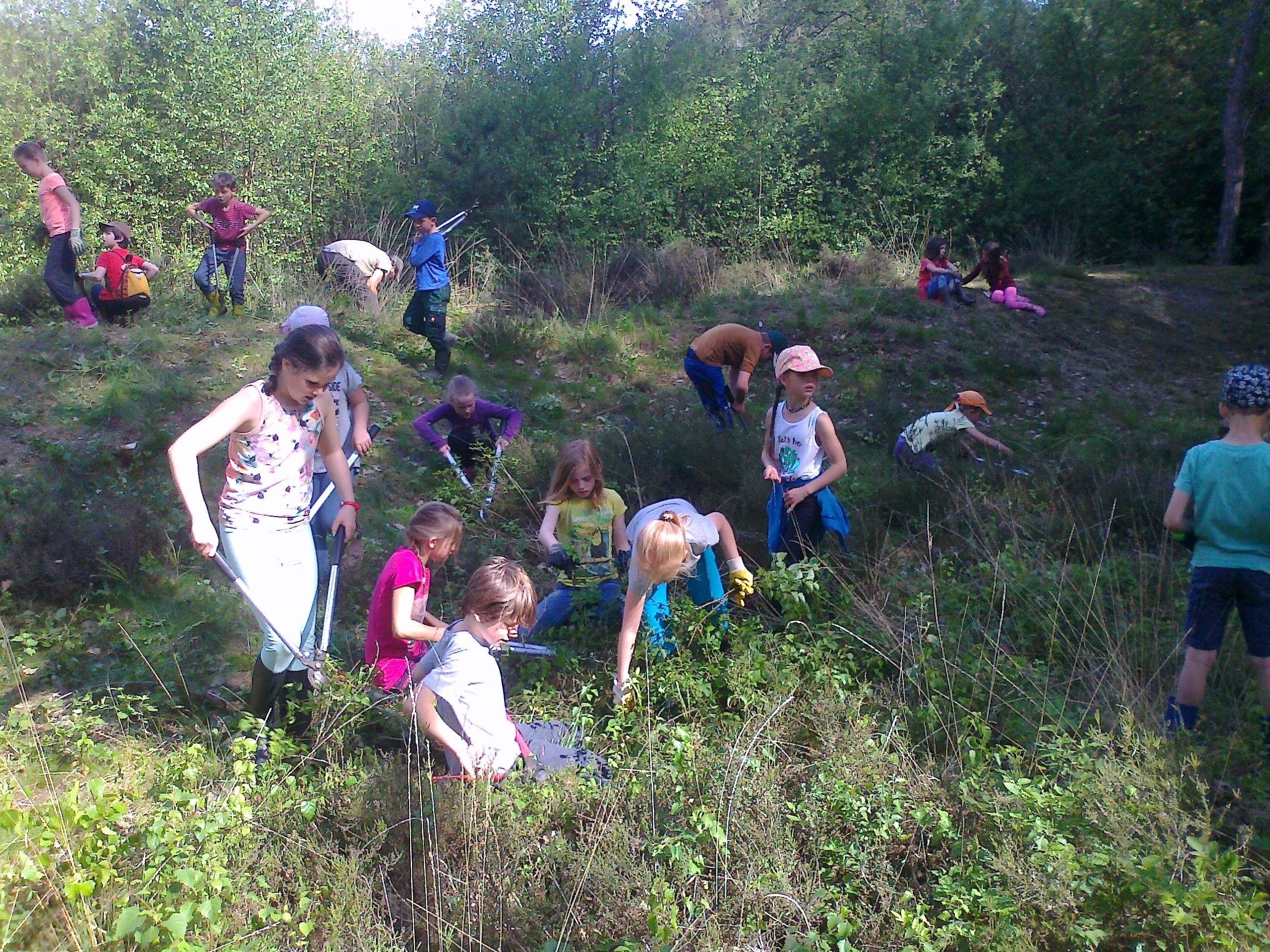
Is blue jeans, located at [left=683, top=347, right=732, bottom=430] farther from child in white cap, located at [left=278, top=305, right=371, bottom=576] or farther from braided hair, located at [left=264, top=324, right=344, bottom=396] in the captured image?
braided hair, located at [left=264, top=324, right=344, bottom=396]

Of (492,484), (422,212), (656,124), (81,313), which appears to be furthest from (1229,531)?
(656,124)

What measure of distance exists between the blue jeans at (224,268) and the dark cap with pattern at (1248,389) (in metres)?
9.32

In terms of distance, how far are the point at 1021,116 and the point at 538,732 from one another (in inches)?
772

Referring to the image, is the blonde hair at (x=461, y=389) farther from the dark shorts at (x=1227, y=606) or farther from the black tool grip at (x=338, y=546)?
the dark shorts at (x=1227, y=606)


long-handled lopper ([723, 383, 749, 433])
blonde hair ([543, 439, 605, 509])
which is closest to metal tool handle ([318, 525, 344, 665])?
blonde hair ([543, 439, 605, 509])

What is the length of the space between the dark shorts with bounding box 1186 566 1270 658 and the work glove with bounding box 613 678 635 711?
91.3 inches

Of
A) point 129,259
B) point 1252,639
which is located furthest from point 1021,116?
point 1252,639

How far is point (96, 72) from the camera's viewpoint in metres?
16.4

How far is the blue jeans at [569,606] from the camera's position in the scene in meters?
4.92

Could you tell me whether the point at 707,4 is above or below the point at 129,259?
above

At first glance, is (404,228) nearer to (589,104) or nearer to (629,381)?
(589,104)

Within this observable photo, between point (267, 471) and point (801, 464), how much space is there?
2.83 metres

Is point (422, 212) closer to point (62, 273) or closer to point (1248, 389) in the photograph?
point (62, 273)

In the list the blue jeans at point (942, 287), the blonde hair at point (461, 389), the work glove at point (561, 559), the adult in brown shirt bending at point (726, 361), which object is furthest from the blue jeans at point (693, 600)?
the blue jeans at point (942, 287)
